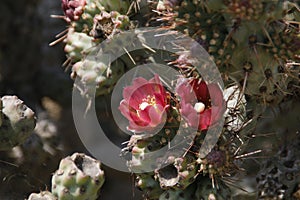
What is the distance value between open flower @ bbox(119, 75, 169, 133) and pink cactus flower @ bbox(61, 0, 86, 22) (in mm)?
363

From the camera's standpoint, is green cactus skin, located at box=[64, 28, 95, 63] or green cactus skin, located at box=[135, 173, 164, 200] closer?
green cactus skin, located at box=[135, 173, 164, 200]

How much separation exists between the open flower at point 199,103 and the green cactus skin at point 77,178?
35cm

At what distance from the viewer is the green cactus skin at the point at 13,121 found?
240 centimetres

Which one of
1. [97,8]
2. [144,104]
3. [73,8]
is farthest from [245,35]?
[73,8]

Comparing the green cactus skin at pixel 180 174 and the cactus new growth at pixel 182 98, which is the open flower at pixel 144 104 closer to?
the cactus new growth at pixel 182 98

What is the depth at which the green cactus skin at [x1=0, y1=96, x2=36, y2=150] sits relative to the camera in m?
2.40

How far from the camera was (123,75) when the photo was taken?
8.02 ft

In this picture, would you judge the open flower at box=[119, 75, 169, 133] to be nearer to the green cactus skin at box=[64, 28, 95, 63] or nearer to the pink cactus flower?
the green cactus skin at box=[64, 28, 95, 63]

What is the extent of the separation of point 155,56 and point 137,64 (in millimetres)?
68

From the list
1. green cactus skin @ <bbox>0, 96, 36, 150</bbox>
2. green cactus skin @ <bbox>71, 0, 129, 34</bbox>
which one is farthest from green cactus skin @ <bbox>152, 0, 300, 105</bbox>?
green cactus skin @ <bbox>0, 96, 36, 150</bbox>

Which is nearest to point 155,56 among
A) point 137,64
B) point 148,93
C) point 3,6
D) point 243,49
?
point 137,64

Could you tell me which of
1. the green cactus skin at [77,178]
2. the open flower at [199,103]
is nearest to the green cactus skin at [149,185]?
the green cactus skin at [77,178]

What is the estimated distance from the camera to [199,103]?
2.13 meters

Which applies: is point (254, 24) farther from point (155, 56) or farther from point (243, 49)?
point (155, 56)
